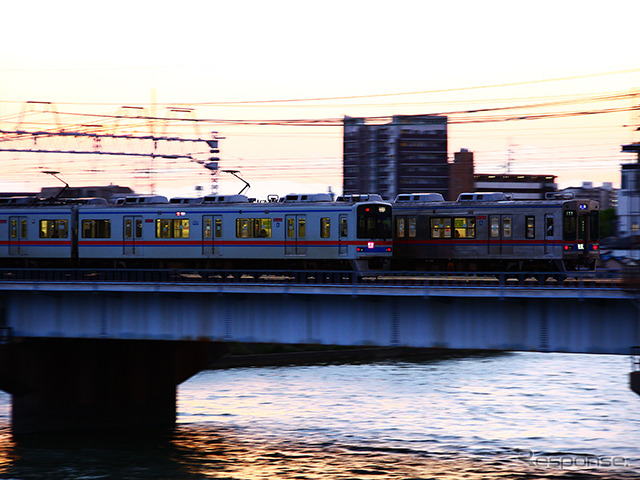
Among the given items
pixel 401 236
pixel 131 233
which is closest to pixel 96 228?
pixel 131 233

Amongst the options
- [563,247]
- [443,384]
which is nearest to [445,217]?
[563,247]

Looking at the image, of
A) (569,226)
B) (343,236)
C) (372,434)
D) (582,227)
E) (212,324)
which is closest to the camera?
(212,324)

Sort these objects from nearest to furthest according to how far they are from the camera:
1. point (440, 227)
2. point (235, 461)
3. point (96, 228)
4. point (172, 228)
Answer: point (235, 461) < point (440, 227) < point (172, 228) < point (96, 228)

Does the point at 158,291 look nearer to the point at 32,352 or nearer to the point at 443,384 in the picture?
the point at 32,352

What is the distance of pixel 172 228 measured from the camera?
42.8 meters

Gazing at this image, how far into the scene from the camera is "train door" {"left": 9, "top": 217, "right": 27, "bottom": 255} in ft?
151

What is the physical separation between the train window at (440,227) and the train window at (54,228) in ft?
60.9

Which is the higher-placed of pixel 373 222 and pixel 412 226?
pixel 373 222

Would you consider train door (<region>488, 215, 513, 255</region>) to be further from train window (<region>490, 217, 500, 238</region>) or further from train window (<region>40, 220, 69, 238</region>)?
train window (<region>40, 220, 69, 238</region>)

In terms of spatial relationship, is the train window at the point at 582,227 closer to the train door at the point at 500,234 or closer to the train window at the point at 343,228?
the train door at the point at 500,234

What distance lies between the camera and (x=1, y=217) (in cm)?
4681

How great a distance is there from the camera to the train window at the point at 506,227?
38.8 metres

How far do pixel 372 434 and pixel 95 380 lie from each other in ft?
43.9

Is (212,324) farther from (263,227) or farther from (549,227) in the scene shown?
(549,227)
